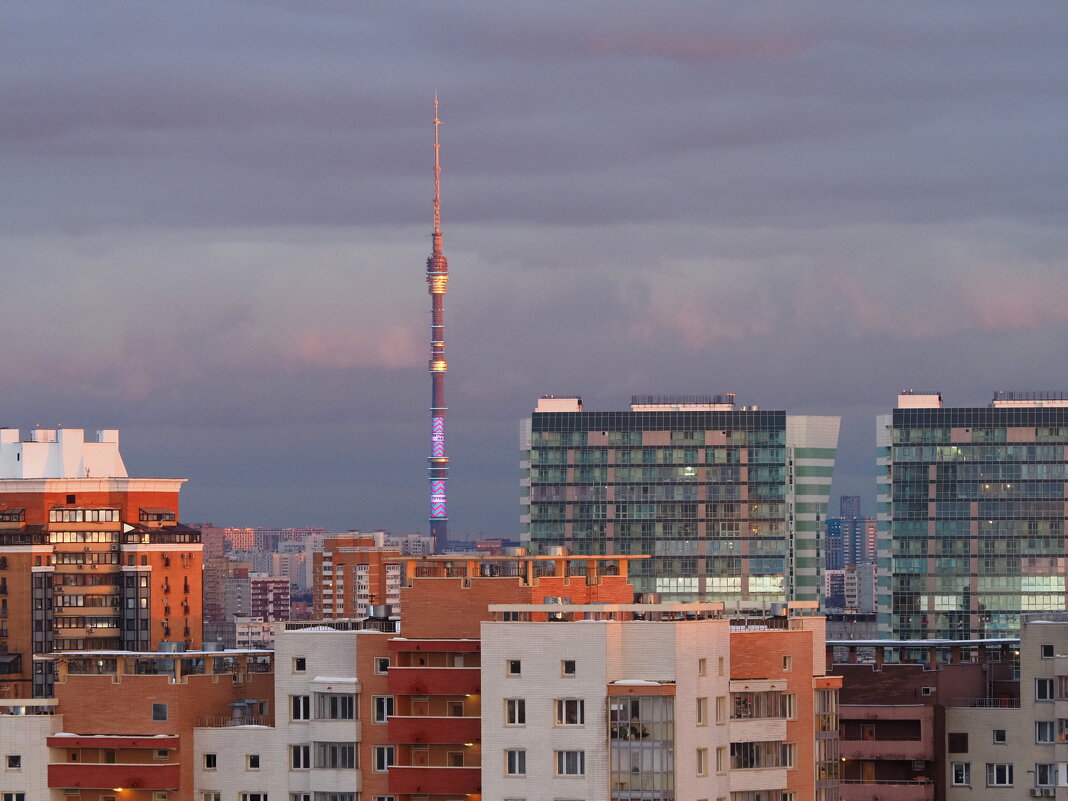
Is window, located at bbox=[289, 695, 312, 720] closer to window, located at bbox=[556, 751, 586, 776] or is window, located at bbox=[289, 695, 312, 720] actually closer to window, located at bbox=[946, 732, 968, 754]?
window, located at bbox=[556, 751, 586, 776]

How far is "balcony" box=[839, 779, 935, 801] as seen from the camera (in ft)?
446

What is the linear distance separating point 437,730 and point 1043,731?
32075 mm

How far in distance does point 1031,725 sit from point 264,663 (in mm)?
38704

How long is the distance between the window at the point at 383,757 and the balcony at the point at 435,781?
1.61 m

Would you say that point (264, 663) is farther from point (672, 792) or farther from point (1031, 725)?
point (1031, 725)

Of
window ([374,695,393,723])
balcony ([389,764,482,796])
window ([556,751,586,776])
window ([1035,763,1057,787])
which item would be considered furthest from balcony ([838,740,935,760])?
window ([374,695,393,723])

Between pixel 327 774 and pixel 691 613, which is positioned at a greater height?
pixel 691 613

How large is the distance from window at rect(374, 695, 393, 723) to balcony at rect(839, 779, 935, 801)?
2630 cm

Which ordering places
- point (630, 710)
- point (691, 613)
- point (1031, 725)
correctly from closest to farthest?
point (630, 710), point (691, 613), point (1031, 725)

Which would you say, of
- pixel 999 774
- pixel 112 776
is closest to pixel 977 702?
pixel 999 774

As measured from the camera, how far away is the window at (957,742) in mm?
135500

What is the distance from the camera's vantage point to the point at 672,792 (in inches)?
4525

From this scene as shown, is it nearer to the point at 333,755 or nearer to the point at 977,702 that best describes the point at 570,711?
the point at 333,755

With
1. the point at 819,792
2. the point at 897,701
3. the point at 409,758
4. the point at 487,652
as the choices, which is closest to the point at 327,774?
the point at 409,758
